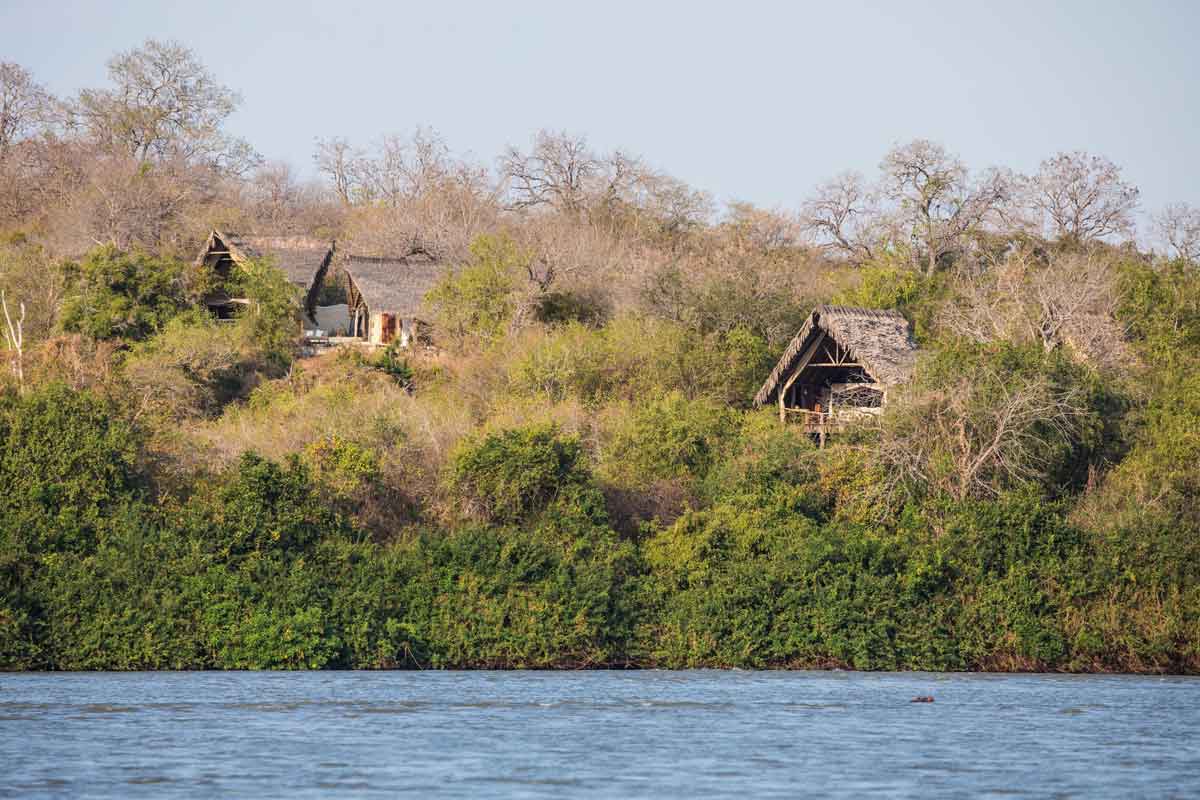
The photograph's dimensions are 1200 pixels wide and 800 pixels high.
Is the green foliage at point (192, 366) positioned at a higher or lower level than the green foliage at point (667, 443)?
higher

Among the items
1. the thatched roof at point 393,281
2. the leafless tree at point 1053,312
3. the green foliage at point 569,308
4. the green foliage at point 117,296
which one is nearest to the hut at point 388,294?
the thatched roof at point 393,281

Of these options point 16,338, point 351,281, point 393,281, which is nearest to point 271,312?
point 393,281

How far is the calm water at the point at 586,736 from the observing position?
19.6 m

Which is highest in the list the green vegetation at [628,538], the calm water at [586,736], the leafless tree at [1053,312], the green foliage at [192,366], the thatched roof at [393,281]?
the thatched roof at [393,281]

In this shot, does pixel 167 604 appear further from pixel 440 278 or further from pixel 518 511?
pixel 440 278

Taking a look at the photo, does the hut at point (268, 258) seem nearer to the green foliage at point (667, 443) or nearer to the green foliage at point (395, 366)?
the green foliage at point (395, 366)

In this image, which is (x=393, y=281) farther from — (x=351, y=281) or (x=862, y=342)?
(x=862, y=342)

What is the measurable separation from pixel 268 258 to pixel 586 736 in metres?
35.0

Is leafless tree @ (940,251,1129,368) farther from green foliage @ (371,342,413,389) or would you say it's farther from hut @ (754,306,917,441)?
green foliage @ (371,342,413,389)

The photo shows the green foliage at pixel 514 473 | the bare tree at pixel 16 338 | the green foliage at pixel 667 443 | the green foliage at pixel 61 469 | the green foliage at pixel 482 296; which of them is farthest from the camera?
the green foliage at pixel 482 296

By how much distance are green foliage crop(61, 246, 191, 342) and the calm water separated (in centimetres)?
2079

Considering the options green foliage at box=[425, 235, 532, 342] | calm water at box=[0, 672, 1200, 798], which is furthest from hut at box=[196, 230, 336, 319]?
calm water at box=[0, 672, 1200, 798]

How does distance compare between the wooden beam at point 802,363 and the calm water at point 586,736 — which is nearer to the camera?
the calm water at point 586,736

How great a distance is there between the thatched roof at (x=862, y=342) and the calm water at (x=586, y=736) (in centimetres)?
1197
